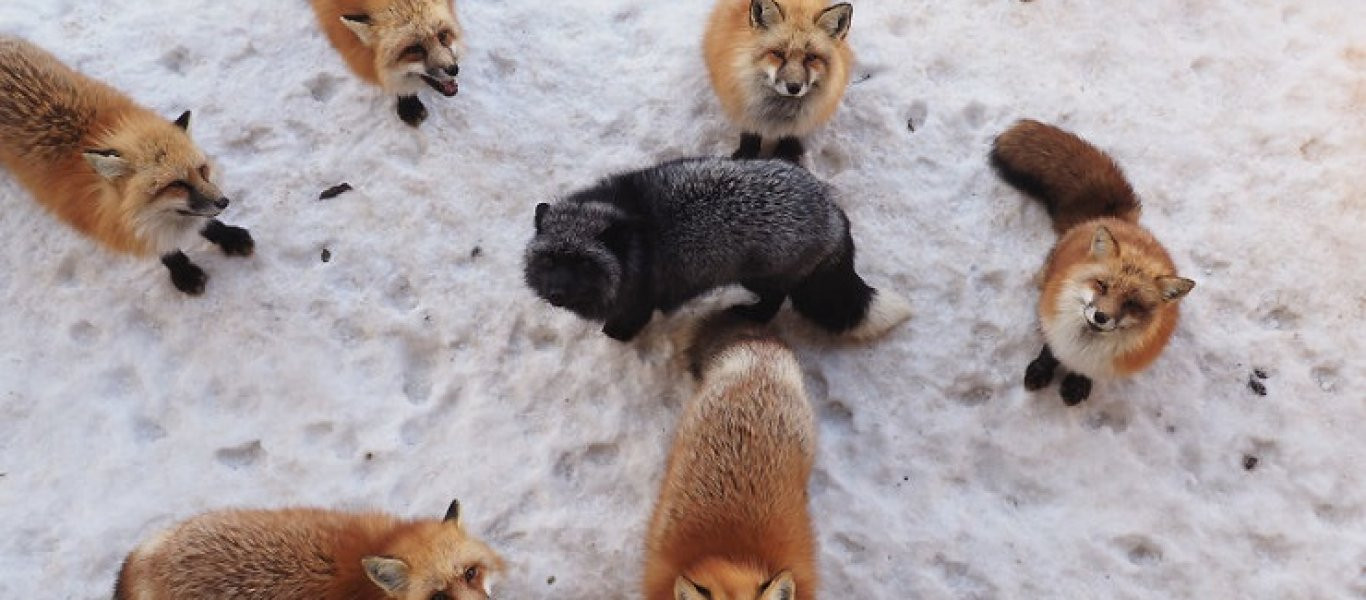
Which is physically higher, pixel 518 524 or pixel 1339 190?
pixel 1339 190

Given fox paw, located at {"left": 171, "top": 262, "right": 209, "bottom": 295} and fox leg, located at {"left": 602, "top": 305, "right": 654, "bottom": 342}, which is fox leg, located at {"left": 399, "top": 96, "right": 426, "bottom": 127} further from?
fox leg, located at {"left": 602, "top": 305, "right": 654, "bottom": 342}

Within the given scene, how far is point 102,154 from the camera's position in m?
3.65

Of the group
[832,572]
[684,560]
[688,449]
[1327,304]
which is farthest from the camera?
[1327,304]

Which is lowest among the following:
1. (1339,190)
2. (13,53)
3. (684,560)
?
(684,560)

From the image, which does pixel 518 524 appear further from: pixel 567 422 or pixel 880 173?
pixel 880 173

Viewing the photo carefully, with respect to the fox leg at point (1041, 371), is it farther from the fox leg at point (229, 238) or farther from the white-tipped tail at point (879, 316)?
the fox leg at point (229, 238)

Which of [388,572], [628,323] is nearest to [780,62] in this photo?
[628,323]

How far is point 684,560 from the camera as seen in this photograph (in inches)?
122

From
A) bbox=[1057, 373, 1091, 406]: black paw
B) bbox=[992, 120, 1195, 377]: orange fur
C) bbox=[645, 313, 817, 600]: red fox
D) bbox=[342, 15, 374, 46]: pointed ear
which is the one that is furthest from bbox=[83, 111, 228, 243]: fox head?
bbox=[1057, 373, 1091, 406]: black paw

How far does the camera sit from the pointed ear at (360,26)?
4.17 metres

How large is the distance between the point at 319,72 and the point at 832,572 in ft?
12.4

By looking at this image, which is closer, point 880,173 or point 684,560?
point 684,560

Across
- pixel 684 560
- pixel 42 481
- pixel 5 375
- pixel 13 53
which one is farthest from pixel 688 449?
pixel 13 53

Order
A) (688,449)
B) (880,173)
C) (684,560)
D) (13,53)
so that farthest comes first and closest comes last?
(880,173) → (13,53) → (688,449) → (684,560)
